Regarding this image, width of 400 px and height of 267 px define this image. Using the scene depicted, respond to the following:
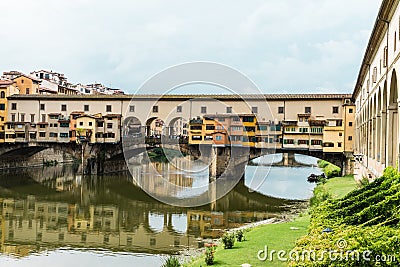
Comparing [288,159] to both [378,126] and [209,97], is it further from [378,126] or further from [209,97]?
[378,126]

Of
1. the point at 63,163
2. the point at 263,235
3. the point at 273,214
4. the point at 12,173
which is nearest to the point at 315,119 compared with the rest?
the point at 273,214

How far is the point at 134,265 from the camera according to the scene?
1255 cm

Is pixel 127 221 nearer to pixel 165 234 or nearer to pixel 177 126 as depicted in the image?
pixel 165 234

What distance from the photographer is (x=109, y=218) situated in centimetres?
1908

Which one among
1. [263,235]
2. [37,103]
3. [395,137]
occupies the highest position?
[37,103]

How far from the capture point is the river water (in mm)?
13617

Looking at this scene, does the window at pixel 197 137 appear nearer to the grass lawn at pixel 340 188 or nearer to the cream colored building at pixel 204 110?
the cream colored building at pixel 204 110

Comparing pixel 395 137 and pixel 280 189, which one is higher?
pixel 395 137

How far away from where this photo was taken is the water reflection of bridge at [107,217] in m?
15.0

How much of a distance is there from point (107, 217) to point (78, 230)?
2.68 m

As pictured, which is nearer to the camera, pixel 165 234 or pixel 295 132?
pixel 165 234

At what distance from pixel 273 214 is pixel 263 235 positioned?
758 centimetres

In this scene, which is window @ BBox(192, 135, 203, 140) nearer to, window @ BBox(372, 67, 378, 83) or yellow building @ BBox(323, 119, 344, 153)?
yellow building @ BBox(323, 119, 344, 153)

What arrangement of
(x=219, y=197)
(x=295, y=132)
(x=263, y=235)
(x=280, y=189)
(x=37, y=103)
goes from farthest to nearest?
(x=37, y=103), (x=295, y=132), (x=280, y=189), (x=219, y=197), (x=263, y=235)
